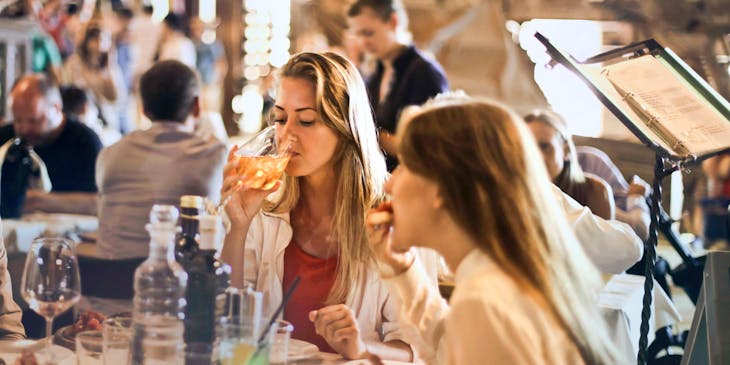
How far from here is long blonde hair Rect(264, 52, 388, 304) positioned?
2.54 metres

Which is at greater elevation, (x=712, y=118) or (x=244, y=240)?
(x=712, y=118)

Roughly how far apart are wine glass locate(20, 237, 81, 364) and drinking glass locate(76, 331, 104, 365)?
0.43ft

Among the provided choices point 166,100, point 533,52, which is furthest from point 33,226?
point 533,52

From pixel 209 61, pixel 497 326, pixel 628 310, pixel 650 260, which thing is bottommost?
pixel 628 310

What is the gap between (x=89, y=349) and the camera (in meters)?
1.88

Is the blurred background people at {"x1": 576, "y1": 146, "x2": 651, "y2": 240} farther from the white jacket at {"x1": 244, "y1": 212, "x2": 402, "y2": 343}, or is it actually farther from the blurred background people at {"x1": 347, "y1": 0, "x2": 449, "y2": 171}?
the white jacket at {"x1": 244, "y1": 212, "x2": 402, "y2": 343}

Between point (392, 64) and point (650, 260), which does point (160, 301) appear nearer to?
point (650, 260)

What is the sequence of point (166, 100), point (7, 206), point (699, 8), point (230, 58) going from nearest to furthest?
point (166, 100) < point (7, 206) < point (699, 8) < point (230, 58)

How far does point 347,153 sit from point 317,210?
181 mm

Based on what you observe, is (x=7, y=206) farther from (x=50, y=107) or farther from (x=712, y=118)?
(x=712, y=118)

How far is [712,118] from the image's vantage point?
269 cm

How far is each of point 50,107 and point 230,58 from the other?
5984 millimetres

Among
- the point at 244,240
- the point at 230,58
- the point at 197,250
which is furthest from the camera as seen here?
the point at 230,58

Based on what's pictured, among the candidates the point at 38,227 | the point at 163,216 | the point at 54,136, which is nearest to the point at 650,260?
the point at 163,216
